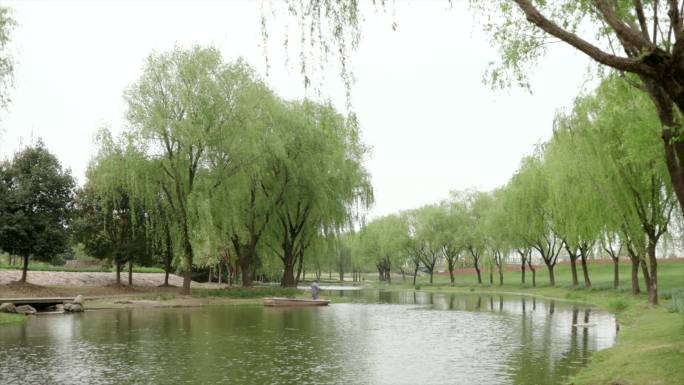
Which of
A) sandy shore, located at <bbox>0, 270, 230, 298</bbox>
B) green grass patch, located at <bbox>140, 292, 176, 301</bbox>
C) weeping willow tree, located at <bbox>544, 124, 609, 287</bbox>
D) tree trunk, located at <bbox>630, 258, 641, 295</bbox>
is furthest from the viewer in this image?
green grass patch, located at <bbox>140, 292, 176, 301</bbox>

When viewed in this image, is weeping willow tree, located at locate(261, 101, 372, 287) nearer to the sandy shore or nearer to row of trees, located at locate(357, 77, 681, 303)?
the sandy shore

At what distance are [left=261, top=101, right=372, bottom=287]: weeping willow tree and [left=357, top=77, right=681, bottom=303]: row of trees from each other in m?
13.6

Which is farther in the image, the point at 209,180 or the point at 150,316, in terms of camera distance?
the point at 209,180

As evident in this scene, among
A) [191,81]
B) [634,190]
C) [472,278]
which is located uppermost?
[191,81]

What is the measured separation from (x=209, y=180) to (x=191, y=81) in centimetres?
628

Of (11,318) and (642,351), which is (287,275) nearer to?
(11,318)

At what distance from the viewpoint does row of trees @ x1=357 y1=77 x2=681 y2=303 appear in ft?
55.8

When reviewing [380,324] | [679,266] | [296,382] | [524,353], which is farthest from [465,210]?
[296,382]

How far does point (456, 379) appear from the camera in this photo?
12.2m

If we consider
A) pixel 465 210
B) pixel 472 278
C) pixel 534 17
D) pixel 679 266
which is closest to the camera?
pixel 534 17

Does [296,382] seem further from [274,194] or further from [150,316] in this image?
[274,194]

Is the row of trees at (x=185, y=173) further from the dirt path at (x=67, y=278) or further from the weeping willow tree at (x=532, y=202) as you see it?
the weeping willow tree at (x=532, y=202)

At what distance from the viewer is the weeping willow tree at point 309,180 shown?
39.1 m

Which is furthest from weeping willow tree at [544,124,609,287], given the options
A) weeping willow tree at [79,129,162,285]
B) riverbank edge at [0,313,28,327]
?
riverbank edge at [0,313,28,327]
